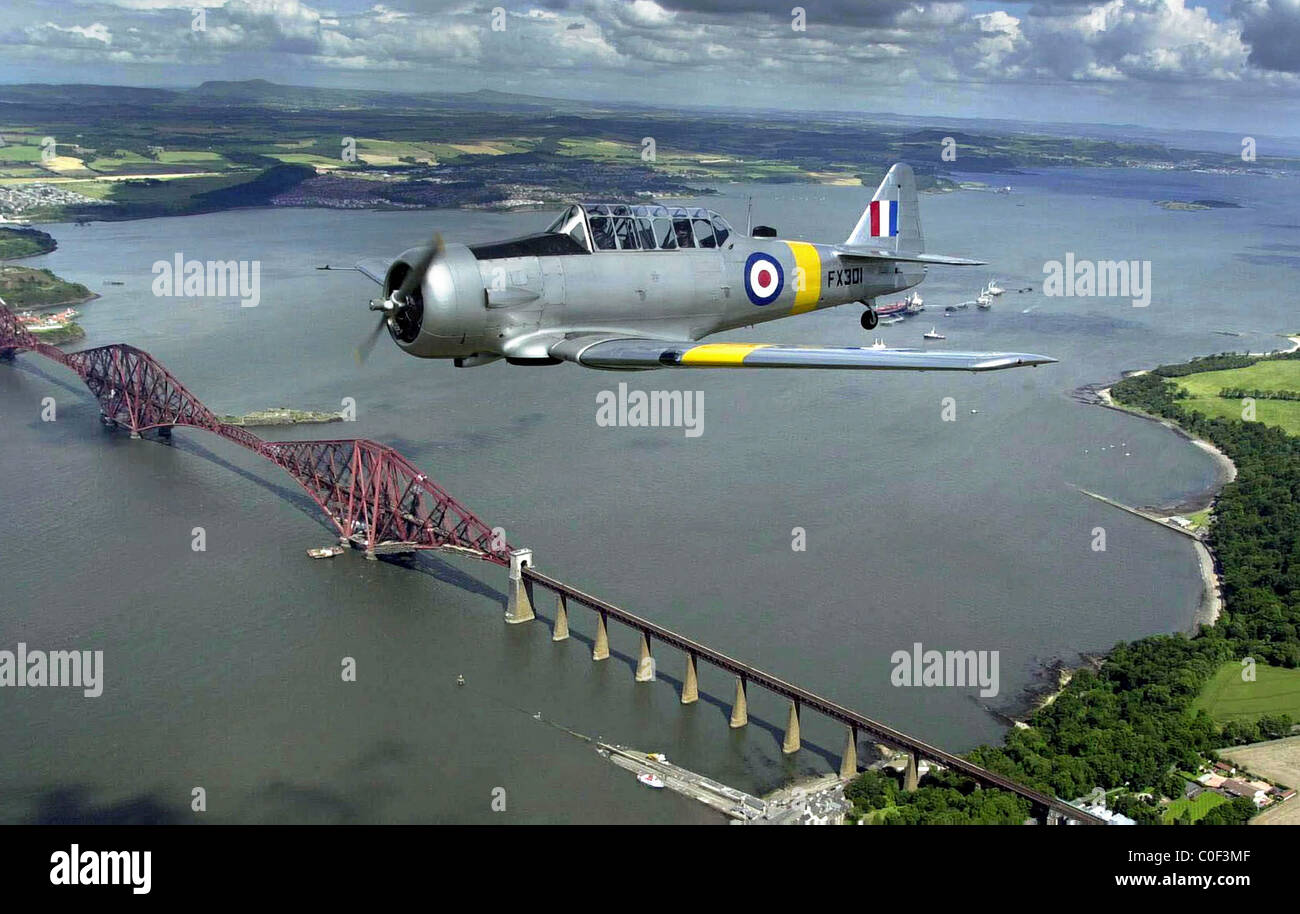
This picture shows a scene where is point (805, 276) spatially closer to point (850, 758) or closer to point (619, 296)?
point (619, 296)

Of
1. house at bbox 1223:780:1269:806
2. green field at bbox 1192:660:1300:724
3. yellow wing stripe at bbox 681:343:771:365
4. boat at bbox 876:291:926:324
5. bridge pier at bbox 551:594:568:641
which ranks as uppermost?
yellow wing stripe at bbox 681:343:771:365

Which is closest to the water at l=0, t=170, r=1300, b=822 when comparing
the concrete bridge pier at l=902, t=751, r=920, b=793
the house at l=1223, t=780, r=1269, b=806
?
the concrete bridge pier at l=902, t=751, r=920, b=793

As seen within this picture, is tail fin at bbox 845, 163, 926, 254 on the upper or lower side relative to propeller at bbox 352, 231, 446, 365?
upper

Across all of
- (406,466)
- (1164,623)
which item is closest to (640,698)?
(406,466)

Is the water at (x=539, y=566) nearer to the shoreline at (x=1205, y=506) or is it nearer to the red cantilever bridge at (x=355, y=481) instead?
the shoreline at (x=1205, y=506)

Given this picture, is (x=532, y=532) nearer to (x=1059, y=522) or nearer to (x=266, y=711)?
(x=266, y=711)

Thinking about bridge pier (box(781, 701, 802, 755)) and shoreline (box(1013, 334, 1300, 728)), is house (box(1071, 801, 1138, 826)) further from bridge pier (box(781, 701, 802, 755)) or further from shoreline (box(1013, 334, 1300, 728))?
bridge pier (box(781, 701, 802, 755))
